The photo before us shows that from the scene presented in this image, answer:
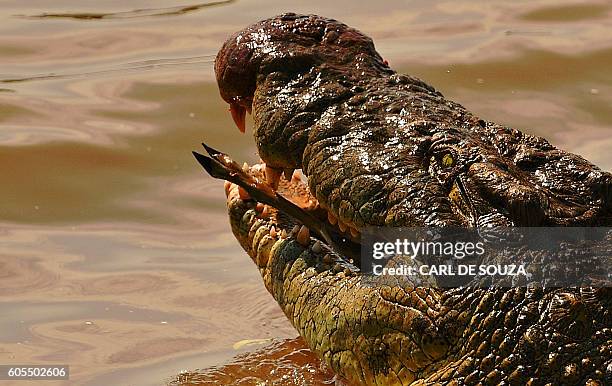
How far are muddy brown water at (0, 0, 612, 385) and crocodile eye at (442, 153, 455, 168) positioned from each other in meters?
1.05

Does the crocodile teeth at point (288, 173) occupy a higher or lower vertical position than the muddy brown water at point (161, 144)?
higher

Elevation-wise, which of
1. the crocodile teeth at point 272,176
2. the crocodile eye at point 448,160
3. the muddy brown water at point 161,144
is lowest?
the muddy brown water at point 161,144

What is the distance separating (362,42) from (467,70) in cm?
370

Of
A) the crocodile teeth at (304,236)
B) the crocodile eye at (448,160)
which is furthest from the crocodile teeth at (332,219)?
the crocodile eye at (448,160)

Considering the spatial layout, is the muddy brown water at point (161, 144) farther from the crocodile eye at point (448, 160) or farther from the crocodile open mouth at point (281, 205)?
the crocodile eye at point (448, 160)

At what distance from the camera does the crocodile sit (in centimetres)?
322

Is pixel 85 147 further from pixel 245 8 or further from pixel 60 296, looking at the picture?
pixel 245 8

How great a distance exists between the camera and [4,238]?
19.2 feet

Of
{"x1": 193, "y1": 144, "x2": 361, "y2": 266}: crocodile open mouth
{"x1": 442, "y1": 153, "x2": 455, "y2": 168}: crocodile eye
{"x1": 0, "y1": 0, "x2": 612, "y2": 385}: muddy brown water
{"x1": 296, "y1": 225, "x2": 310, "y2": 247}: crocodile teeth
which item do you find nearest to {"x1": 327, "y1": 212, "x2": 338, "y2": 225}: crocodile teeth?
{"x1": 193, "y1": 144, "x2": 361, "y2": 266}: crocodile open mouth

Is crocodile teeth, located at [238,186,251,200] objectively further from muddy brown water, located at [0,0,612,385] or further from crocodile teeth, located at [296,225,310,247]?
muddy brown water, located at [0,0,612,385]

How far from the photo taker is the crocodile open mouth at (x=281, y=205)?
157 inches

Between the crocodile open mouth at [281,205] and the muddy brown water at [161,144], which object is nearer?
the crocodile open mouth at [281,205]

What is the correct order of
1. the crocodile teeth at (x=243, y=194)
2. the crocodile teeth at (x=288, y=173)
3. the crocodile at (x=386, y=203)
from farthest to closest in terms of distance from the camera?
the crocodile teeth at (x=243, y=194), the crocodile teeth at (x=288, y=173), the crocodile at (x=386, y=203)

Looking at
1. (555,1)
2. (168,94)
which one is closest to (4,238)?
(168,94)
